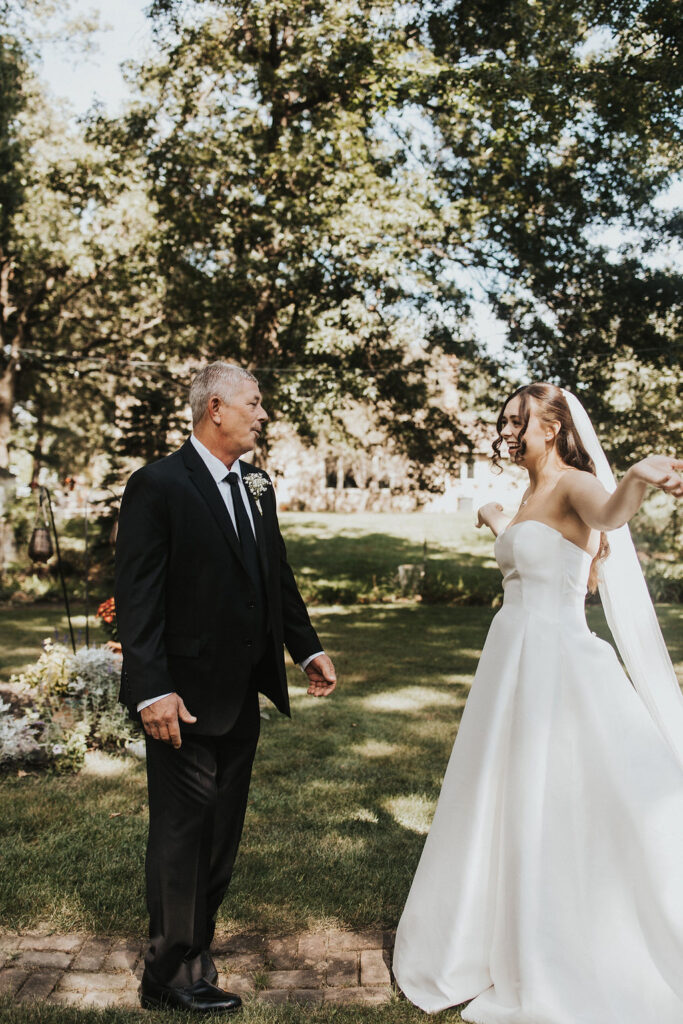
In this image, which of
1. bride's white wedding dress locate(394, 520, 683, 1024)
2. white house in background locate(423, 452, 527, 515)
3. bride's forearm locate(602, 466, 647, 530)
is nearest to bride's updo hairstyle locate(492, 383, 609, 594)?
bride's white wedding dress locate(394, 520, 683, 1024)

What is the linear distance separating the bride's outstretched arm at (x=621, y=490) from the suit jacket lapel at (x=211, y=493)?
128 centimetres

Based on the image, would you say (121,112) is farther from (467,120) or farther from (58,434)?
(58,434)

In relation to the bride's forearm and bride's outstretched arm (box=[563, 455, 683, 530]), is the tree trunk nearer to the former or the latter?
bride's outstretched arm (box=[563, 455, 683, 530])

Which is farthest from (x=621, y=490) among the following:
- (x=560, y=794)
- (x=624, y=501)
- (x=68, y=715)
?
(x=68, y=715)

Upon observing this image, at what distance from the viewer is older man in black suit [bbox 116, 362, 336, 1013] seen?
309cm

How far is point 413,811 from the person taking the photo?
17.8 ft

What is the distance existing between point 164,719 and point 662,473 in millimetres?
1841

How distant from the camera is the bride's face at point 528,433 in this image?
11.7ft

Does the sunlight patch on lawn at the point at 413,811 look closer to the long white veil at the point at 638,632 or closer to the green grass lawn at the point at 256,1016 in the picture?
the green grass lawn at the point at 256,1016

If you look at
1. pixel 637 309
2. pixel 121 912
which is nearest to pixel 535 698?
pixel 121 912

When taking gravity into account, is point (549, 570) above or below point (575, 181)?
below

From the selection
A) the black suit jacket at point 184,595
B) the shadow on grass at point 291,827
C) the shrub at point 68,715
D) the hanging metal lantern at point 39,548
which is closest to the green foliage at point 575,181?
the shadow on grass at point 291,827

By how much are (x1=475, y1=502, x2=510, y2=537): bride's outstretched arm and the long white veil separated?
493 millimetres

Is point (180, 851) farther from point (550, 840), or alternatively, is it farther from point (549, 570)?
point (549, 570)
